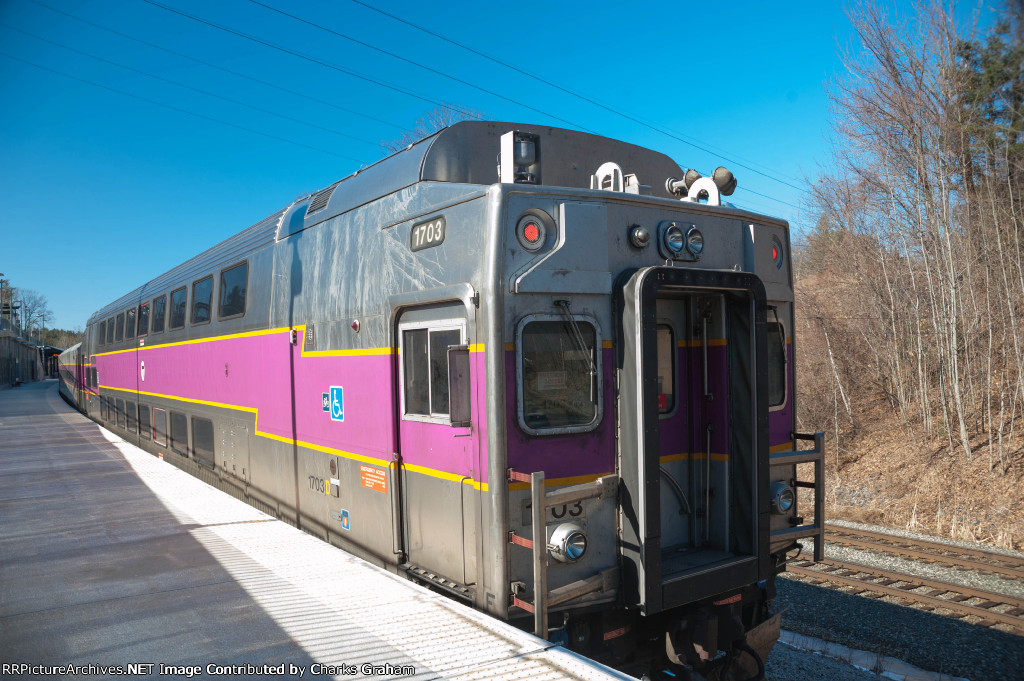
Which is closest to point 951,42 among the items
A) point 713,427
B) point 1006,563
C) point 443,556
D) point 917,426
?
point 917,426

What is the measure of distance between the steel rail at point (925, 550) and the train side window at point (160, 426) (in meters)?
11.5

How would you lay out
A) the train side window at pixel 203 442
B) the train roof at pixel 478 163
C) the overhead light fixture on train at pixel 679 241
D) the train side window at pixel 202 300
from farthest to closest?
the train side window at pixel 203 442
the train side window at pixel 202 300
the train roof at pixel 478 163
the overhead light fixture on train at pixel 679 241

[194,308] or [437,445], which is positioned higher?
[194,308]

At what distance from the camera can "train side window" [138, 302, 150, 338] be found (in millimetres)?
12992

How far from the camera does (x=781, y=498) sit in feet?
16.9

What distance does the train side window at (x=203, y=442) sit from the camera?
31.4 feet

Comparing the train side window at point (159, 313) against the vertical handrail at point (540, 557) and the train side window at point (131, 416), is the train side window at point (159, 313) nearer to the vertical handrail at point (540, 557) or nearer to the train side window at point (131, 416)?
the train side window at point (131, 416)

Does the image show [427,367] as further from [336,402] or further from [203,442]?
[203,442]

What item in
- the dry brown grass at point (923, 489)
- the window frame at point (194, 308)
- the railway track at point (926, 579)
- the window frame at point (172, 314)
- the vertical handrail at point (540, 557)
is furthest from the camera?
the dry brown grass at point (923, 489)

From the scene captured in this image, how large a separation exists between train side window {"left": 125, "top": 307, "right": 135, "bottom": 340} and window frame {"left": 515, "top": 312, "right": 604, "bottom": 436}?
43.2 feet

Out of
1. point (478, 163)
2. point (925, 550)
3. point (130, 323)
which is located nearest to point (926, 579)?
point (925, 550)

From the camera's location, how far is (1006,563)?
332 inches

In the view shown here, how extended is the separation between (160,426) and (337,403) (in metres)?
8.59

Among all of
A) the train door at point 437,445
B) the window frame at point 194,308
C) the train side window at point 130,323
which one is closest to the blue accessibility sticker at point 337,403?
the train door at point 437,445
